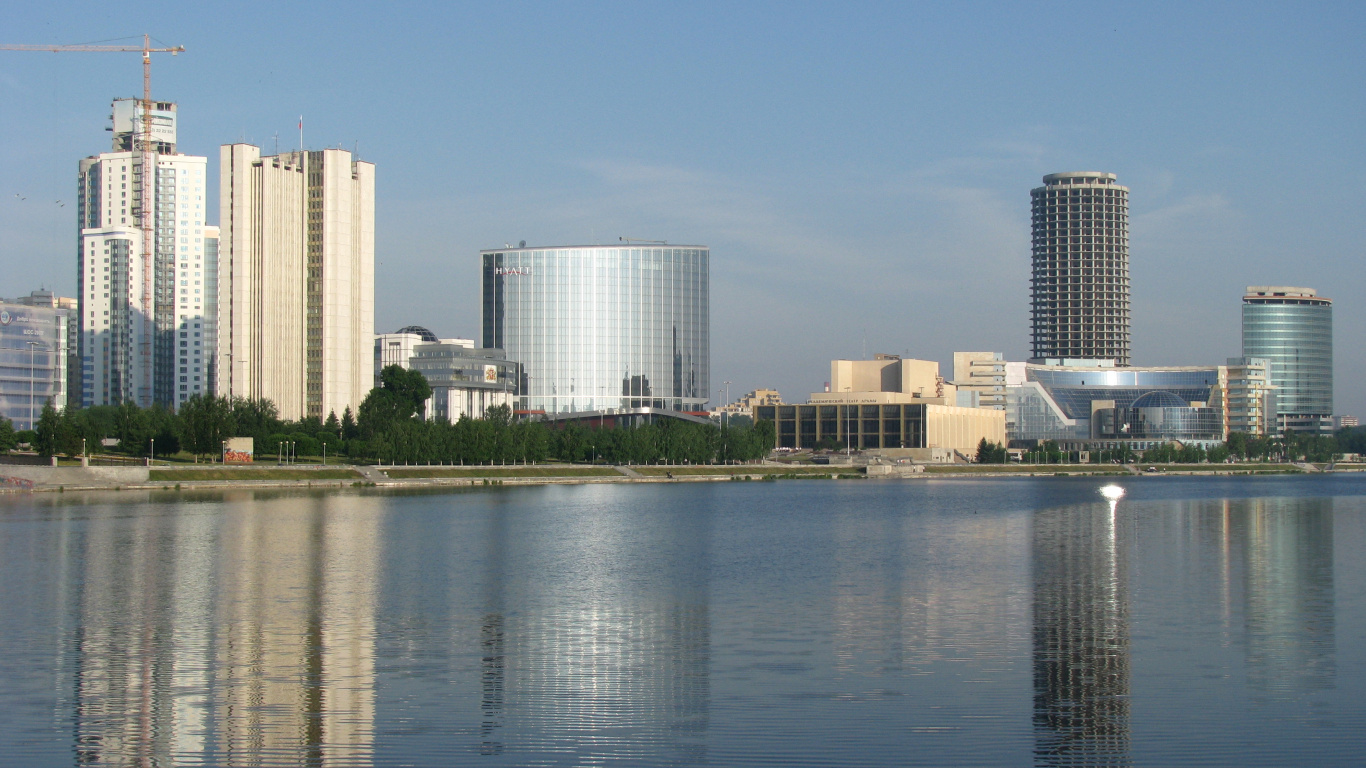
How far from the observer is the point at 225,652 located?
27.1 meters

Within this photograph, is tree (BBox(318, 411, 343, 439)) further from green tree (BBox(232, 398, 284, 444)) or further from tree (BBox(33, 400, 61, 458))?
tree (BBox(33, 400, 61, 458))

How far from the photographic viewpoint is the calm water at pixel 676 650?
1936cm

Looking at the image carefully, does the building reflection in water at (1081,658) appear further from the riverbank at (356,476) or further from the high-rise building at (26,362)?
the high-rise building at (26,362)

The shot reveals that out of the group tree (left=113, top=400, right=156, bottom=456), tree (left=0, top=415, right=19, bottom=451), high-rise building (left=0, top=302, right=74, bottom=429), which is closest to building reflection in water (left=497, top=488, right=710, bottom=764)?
tree (left=0, top=415, right=19, bottom=451)

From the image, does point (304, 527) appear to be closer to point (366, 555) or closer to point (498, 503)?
point (366, 555)

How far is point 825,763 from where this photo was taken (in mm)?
17938

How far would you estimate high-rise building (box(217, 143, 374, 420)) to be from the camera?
168625mm

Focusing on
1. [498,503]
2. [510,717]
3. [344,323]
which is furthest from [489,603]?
[344,323]

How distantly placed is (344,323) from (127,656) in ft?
496

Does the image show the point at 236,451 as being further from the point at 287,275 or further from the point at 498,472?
the point at 287,275

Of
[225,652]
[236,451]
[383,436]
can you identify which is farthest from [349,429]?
[225,652]

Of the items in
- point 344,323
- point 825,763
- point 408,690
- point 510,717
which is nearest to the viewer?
point 825,763

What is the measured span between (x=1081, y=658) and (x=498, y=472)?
108m

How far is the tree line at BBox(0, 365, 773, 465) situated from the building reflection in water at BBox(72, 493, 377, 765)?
63.6 meters
